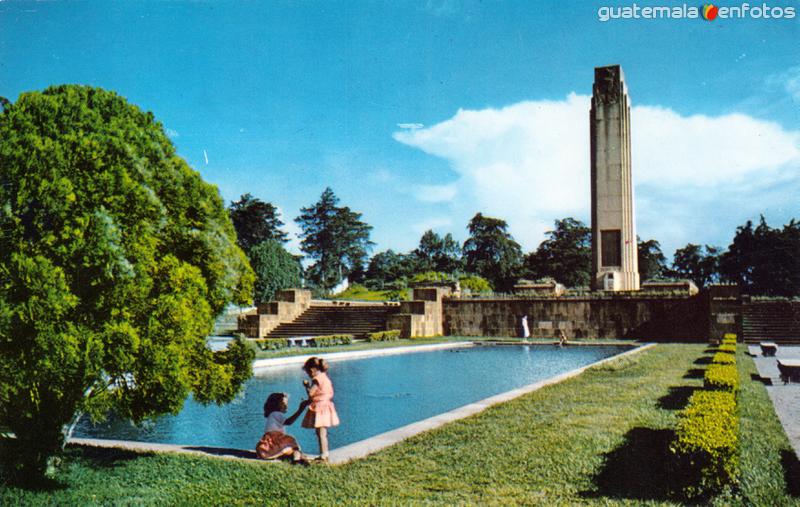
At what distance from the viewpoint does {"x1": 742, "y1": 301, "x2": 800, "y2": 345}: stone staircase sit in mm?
21969

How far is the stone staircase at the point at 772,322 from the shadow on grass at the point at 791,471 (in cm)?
1758

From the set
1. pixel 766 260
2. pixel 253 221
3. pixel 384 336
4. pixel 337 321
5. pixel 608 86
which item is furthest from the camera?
pixel 253 221

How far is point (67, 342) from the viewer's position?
4980 millimetres

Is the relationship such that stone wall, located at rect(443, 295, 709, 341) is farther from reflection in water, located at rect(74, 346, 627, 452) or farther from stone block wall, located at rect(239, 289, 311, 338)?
stone block wall, located at rect(239, 289, 311, 338)

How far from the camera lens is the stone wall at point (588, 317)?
2581cm

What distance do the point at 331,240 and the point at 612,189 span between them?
48353mm

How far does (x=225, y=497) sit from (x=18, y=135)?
342 cm

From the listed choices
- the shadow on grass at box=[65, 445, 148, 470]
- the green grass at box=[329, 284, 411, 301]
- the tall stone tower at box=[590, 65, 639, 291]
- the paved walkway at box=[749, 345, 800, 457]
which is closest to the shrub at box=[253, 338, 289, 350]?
the shadow on grass at box=[65, 445, 148, 470]

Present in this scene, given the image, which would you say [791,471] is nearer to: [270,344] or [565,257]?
[270,344]

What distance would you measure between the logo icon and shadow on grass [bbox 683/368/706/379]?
6.98 meters

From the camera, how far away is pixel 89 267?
16.8 ft

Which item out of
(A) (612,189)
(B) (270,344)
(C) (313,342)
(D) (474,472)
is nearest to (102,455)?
(D) (474,472)

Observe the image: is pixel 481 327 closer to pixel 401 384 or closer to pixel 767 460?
pixel 401 384

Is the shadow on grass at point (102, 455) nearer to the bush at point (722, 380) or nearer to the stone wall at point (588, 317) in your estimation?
the bush at point (722, 380)
